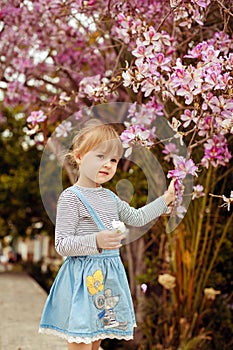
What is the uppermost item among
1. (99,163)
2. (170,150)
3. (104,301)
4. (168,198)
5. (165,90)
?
(165,90)

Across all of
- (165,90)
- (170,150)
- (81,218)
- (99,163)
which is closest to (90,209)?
(81,218)

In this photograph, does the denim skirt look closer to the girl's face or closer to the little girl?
the little girl

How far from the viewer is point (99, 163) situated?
8.77 feet

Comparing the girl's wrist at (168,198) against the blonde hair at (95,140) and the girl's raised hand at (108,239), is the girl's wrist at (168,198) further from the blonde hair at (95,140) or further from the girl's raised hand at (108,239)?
the girl's raised hand at (108,239)

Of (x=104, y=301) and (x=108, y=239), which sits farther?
(x=104, y=301)

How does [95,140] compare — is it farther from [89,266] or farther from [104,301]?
[104,301]

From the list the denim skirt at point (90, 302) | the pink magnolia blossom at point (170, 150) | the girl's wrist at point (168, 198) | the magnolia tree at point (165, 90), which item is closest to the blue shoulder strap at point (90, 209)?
the denim skirt at point (90, 302)

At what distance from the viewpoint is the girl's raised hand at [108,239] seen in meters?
2.47

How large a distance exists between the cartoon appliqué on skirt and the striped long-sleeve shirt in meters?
0.12

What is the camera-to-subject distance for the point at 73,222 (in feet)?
8.65

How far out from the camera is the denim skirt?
2.61 meters

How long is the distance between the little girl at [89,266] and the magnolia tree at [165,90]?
376 mm

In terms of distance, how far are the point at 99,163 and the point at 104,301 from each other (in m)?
0.52

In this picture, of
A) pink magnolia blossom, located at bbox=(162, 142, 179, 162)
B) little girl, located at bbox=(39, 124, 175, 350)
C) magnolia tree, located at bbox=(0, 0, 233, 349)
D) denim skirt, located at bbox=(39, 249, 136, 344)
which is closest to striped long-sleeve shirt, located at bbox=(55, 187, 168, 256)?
little girl, located at bbox=(39, 124, 175, 350)
